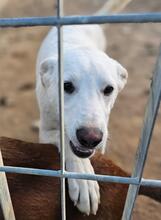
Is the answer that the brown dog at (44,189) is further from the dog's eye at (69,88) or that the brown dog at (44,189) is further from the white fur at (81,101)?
the dog's eye at (69,88)

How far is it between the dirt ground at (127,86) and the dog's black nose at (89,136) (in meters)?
0.90

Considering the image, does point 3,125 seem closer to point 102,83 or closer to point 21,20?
point 102,83

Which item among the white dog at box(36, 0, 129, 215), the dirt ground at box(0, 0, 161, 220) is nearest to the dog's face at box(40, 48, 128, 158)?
the white dog at box(36, 0, 129, 215)

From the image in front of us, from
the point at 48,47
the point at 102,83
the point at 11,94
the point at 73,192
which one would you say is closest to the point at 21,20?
the point at 73,192

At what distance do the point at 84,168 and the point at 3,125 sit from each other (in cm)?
201

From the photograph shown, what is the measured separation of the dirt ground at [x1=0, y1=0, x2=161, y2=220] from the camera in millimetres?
3650

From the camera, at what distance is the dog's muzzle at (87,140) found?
83.7 inches

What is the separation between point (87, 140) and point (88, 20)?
0.85m

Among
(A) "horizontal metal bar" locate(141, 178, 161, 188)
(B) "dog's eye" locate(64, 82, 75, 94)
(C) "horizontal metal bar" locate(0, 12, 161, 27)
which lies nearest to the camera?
(C) "horizontal metal bar" locate(0, 12, 161, 27)

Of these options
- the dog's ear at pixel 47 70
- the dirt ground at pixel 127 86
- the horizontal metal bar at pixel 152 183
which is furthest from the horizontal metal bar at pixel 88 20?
the dirt ground at pixel 127 86

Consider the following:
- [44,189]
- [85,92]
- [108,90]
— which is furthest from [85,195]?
[108,90]

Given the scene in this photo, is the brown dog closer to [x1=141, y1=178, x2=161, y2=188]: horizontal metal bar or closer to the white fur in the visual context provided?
the white fur

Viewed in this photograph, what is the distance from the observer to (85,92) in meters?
2.43

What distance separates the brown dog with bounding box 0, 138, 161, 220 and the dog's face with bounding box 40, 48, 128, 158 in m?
0.11
